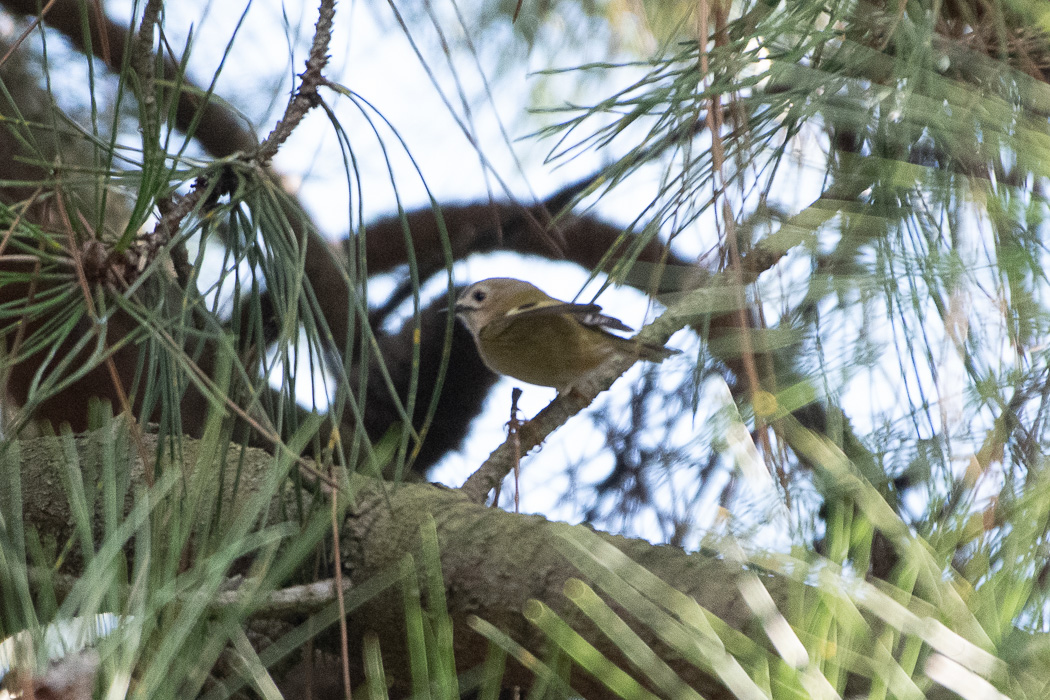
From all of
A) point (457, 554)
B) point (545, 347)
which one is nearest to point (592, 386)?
point (457, 554)

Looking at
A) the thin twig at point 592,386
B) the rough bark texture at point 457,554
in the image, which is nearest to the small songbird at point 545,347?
the thin twig at point 592,386

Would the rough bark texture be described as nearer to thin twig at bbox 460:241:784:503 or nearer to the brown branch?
thin twig at bbox 460:241:784:503

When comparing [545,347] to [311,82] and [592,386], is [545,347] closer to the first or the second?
[592,386]

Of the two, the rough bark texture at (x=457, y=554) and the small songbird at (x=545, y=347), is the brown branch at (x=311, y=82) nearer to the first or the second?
the rough bark texture at (x=457, y=554)

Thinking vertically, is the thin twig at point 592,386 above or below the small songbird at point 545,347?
below

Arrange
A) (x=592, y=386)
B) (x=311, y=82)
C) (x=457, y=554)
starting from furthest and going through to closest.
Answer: (x=592, y=386) < (x=457, y=554) < (x=311, y=82)

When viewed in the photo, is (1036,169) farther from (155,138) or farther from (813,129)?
(155,138)

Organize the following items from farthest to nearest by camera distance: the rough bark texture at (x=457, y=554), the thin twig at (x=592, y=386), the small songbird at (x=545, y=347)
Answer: the small songbird at (x=545, y=347) < the rough bark texture at (x=457, y=554) < the thin twig at (x=592, y=386)

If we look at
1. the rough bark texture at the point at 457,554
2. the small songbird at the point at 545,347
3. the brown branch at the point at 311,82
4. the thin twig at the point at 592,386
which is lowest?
the rough bark texture at the point at 457,554

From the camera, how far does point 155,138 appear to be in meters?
0.93

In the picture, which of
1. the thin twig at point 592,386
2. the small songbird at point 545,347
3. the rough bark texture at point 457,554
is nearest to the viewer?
the thin twig at point 592,386

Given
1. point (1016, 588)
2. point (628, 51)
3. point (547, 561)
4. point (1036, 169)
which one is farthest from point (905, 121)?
point (628, 51)

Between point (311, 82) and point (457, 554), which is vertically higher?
point (311, 82)

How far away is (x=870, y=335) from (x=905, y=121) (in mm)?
199
